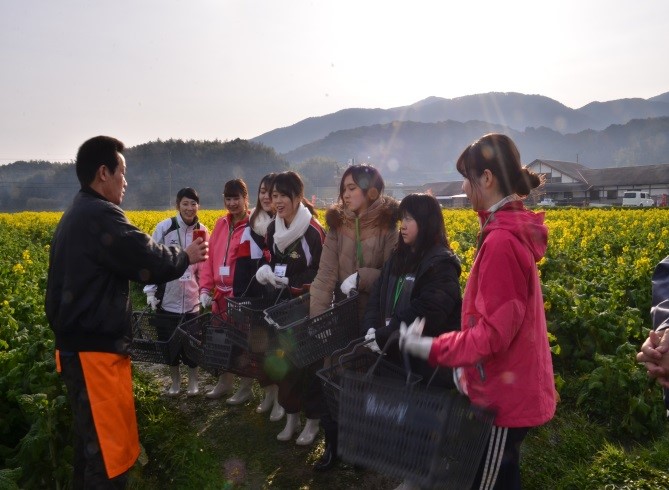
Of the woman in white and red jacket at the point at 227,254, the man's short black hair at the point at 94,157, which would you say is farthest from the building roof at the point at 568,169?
the man's short black hair at the point at 94,157

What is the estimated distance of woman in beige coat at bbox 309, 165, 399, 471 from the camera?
3.43m

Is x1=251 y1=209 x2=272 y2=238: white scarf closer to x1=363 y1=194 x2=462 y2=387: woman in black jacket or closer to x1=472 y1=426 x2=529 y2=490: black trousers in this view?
x1=363 y1=194 x2=462 y2=387: woman in black jacket

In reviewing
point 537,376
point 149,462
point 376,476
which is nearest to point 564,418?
point 376,476

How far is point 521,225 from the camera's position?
194 centimetres

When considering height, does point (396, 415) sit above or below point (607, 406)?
above

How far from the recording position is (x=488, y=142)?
2008mm

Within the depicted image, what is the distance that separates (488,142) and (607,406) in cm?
315

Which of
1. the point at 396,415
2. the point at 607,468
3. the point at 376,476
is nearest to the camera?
the point at 396,415

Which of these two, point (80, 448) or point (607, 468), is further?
point (607, 468)

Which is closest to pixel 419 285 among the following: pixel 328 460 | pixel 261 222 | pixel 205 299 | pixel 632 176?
pixel 328 460

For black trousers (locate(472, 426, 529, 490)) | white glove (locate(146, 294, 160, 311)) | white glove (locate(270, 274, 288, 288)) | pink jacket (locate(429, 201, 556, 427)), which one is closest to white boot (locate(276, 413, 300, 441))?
white glove (locate(270, 274, 288, 288))

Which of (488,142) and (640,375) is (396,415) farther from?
(640,375)

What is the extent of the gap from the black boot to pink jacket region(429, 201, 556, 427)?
Result: 1.84m

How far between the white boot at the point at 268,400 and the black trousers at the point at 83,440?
6.61 feet
